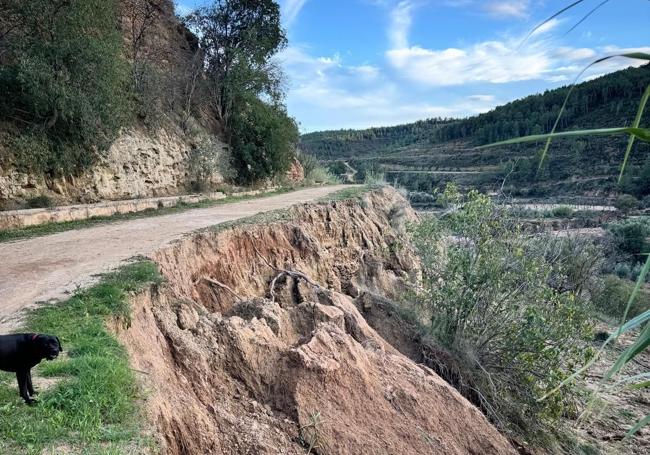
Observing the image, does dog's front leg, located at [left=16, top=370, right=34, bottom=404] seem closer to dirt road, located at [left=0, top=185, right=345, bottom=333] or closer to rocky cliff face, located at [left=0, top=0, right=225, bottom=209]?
dirt road, located at [left=0, top=185, right=345, bottom=333]

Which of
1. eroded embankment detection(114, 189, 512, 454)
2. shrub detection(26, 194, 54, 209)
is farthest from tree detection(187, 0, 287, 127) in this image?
eroded embankment detection(114, 189, 512, 454)

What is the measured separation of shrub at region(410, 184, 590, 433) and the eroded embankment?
149 centimetres

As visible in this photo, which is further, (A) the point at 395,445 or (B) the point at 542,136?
(A) the point at 395,445

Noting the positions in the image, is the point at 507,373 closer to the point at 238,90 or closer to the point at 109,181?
the point at 109,181

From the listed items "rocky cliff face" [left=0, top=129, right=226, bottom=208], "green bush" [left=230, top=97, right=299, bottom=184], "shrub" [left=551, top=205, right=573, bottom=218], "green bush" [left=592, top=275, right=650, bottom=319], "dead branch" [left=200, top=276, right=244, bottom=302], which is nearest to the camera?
"dead branch" [left=200, top=276, right=244, bottom=302]

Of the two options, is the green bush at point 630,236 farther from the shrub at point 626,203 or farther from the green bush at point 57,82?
the green bush at point 57,82

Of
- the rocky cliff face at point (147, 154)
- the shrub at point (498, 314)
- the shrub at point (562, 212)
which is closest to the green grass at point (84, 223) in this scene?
the rocky cliff face at point (147, 154)

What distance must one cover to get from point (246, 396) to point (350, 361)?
1239mm

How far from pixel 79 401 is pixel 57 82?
9462 millimetres

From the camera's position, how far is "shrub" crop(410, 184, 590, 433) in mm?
7398

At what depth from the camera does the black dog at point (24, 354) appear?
125 inches

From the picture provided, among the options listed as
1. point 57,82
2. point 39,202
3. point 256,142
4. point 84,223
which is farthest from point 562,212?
point 39,202

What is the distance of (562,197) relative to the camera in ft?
120

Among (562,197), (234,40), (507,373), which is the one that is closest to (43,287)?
(507,373)
